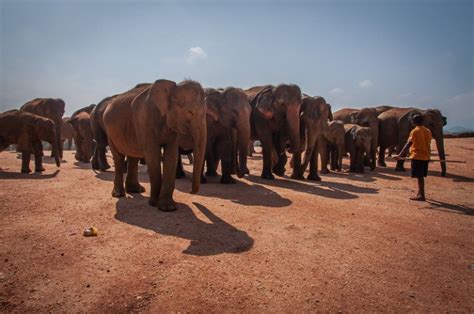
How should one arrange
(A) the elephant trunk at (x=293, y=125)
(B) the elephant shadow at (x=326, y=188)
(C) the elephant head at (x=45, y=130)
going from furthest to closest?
(C) the elephant head at (x=45, y=130), (A) the elephant trunk at (x=293, y=125), (B) the elephant shadow at (x=326, y=188)

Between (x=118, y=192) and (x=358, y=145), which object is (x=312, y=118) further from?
(x=118, y=192)

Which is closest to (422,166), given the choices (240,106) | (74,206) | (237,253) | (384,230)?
(384,230)

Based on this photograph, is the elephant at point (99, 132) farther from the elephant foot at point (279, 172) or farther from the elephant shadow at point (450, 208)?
the elephant shadow at point (450, 208)

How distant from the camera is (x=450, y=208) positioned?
7066mm

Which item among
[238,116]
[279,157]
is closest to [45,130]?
[238,116]

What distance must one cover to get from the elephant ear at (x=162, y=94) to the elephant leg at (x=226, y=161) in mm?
4121

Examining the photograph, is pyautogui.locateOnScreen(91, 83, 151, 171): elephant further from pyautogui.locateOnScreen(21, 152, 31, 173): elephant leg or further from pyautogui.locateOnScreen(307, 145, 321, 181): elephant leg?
pyautogui.locateOnScreen(307, 145, 321, 181): elephant leg

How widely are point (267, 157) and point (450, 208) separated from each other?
18.9 feet

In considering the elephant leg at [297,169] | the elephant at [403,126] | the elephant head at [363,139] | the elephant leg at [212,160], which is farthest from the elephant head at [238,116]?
the elephant at [403,126]

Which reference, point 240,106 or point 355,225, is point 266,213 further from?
point 240,106

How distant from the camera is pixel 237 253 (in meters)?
4.01

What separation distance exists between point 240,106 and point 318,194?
12.0 feet

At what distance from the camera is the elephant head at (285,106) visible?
34.0 feet

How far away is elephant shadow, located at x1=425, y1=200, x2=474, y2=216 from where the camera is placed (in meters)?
6.77
